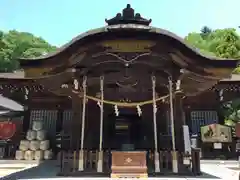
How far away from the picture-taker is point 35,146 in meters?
14.4

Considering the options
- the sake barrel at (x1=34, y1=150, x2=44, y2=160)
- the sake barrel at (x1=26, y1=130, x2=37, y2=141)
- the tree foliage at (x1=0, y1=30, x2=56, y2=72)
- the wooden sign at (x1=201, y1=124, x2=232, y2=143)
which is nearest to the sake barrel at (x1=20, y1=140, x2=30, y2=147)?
the sake barrel at (x1=26, y1=130, x2=37, y2=141)

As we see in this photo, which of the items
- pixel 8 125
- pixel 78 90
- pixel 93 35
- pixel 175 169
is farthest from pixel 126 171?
pixel 8 125

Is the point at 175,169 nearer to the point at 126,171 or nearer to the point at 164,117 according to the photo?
the point at 126,171

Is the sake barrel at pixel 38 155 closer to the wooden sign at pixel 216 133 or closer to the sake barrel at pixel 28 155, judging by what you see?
the sake barrel at pixel 28 155

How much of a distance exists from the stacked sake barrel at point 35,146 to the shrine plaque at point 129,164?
8.35 meters

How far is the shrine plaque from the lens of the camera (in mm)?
7254

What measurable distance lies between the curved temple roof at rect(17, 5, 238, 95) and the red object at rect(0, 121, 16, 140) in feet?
28.9

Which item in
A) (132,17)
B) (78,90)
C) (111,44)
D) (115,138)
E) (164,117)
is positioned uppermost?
(132,17)

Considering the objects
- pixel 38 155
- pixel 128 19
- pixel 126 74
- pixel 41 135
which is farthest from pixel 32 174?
pixel 41 135

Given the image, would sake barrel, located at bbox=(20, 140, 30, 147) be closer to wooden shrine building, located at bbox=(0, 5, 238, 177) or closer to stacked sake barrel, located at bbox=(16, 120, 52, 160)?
stacked sake barrel, located at bbox=(16, 120, 52, 160)

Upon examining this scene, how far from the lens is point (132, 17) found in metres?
8.73

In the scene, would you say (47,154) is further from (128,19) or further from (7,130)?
(128,19)

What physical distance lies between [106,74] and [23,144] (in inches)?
334

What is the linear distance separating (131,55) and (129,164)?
135 inches
